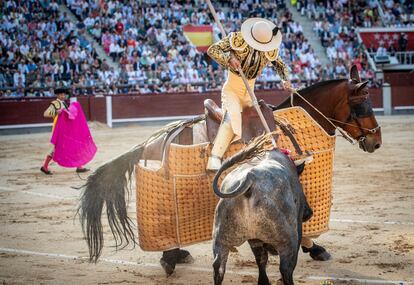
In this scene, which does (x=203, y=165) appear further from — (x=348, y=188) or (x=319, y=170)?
(x=348, y=188)

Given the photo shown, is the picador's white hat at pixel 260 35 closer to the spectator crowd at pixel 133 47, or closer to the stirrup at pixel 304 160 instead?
the stirrup at pixel 304 160

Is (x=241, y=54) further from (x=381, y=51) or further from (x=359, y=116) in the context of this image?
A: (x=381, y=51)

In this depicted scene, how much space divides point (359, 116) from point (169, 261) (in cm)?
171

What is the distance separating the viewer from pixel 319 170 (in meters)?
4.70

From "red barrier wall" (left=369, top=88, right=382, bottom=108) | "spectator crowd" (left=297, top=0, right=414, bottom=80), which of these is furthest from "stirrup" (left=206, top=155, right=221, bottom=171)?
"spectator crowd" (left=297, top=0, right=414, bottom=80)

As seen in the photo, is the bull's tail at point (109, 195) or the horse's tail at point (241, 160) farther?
the bull's tail at point (109, 195)

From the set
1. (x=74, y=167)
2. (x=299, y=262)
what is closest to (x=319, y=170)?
(x=299, y=262)

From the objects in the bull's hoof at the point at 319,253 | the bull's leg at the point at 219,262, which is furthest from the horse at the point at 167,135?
the bull's leg at the point at 219,262

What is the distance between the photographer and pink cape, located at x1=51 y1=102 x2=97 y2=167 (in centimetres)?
1003

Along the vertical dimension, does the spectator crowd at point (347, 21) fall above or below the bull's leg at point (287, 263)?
above

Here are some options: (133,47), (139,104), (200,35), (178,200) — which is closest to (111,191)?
(178,200)

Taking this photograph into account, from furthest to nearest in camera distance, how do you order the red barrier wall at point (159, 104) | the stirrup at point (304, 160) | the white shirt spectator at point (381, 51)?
1. the white shirt spectator at point (381, 51)
2. the red barrier wall at point (159, 104)
3. the stirrup at point (304, 160)

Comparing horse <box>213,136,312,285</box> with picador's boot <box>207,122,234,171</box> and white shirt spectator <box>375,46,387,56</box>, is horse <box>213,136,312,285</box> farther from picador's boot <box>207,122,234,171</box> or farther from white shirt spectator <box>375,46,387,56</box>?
white shirt spectator <box>375,46,387,56</box>

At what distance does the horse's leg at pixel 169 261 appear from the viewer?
463 centimetres
